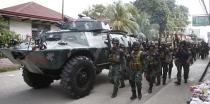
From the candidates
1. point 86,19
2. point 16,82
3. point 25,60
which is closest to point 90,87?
point 25,60

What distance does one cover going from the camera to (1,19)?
18.7 m

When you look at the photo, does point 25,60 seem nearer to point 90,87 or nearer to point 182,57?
point 90,87

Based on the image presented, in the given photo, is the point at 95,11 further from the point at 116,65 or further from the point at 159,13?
the point at 116,65

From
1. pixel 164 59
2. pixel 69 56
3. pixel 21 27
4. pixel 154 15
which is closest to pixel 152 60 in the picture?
pixel 164 59

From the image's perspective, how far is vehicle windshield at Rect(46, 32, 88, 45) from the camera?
30.6ft

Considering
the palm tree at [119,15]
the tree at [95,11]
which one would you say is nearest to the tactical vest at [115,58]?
the palm tree at [119,15]

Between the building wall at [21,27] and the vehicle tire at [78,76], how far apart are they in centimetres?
1310

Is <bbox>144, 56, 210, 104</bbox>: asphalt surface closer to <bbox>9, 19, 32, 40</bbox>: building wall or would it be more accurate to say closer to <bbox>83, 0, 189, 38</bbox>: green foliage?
<bbox>9, 19, 32, 40</bbox>: building wall

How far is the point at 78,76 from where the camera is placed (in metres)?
8.42

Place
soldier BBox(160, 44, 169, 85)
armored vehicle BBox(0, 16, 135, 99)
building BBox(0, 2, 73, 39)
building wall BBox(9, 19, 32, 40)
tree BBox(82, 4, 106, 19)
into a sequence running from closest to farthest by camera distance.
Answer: armored vehicle BBox(0, 16, 135, 99) → soldier BBox(160, 44, 169, 85) → building BBox(0, 2, 73, 39) → building wall BBox(9, 19, 32, 40) → tree BBox(82, 4, 106, 19)

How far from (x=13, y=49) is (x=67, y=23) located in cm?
313

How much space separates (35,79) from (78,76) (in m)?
1.98

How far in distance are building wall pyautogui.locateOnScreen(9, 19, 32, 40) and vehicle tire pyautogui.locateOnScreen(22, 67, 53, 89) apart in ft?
37.9

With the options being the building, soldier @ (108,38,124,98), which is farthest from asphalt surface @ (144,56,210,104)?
the building
